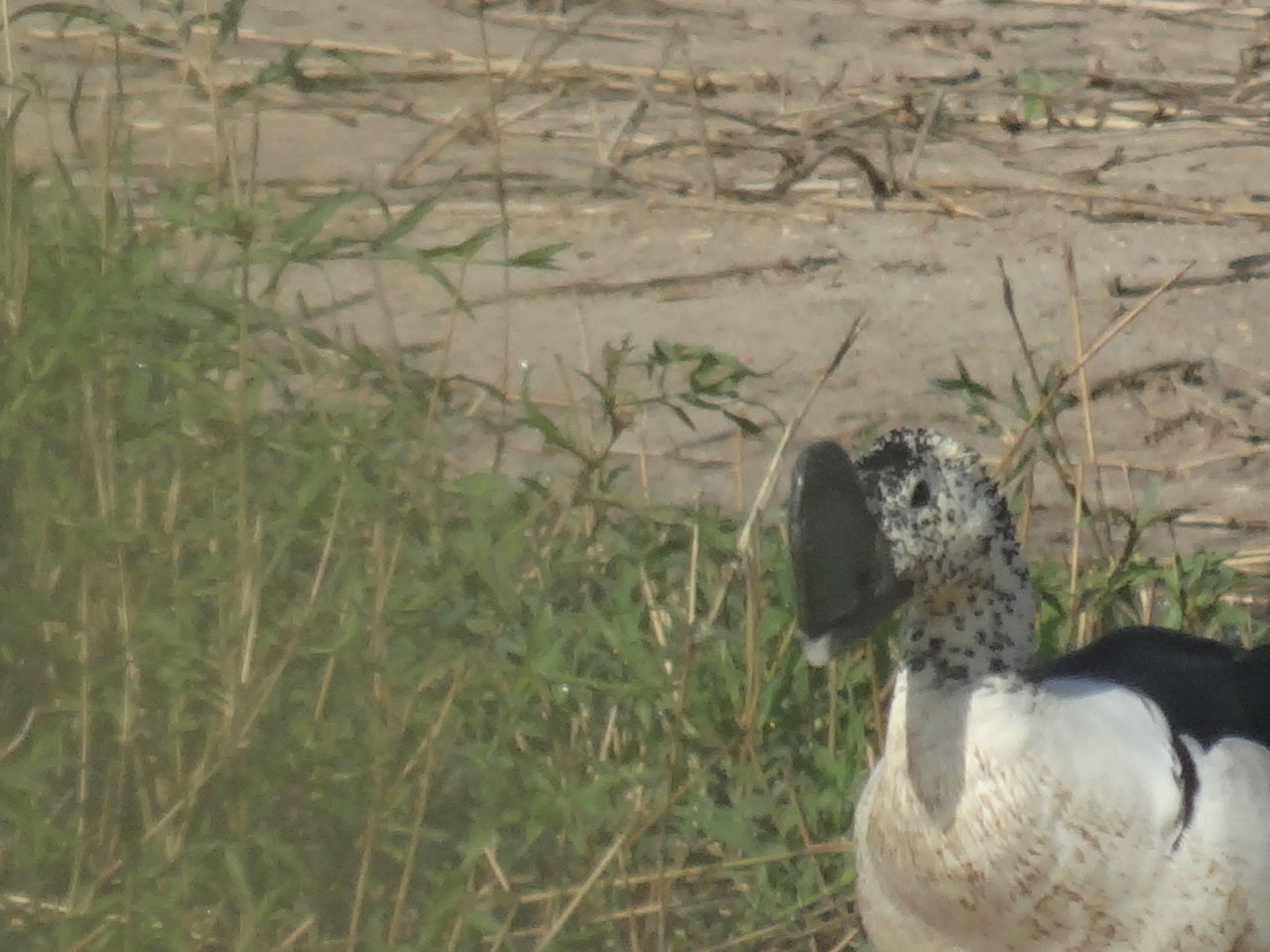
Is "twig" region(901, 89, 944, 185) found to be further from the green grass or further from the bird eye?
the bird eye

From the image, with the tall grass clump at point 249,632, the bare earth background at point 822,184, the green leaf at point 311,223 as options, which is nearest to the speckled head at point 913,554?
the tall grass clump at point 249,632

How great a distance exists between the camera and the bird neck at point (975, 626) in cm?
307

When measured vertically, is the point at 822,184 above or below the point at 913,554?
below

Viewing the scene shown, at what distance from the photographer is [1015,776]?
3.05 metres

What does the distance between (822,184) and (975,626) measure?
3.09 metres

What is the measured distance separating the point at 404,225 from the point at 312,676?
0.59 metres

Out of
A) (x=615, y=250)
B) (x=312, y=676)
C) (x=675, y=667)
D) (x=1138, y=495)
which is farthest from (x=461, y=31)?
(x=312, y=676)

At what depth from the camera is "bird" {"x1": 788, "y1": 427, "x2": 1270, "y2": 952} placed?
301 centimetres

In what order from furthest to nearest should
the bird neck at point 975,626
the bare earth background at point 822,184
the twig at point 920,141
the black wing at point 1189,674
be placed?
the twig at point 920,141 < the bare earth background at point 822,184 < the black wing at point 1189,674 < the bird neck at point 975,626

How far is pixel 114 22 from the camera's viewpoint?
2.96 meters

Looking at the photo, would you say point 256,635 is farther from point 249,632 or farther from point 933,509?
point 933,509

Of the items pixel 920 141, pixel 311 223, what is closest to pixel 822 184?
pixel 920 141

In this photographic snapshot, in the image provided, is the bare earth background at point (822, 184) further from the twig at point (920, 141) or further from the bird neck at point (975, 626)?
the bird neck at point (975, 626)

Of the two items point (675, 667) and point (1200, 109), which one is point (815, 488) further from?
point (1200, 109)
